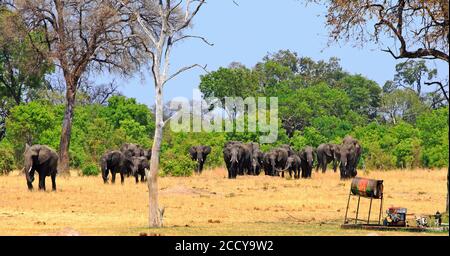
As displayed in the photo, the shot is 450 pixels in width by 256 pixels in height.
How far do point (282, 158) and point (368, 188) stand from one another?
40033 mm

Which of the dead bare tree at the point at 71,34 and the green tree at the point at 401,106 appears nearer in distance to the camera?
the dead bare tree at the point at 71,34

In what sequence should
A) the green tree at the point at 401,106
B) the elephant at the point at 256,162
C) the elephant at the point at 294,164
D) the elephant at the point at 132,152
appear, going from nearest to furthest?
the elephant at the point at 132,152 < the elephant at the point at 294,164 < the elephant at the point at 256,162 < the green tree at the point at 401,106

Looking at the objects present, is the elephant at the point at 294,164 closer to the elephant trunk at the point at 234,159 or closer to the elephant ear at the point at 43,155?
the elephant trunk at the point at 234,159

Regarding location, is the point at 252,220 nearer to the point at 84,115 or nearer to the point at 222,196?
the point at 222,196

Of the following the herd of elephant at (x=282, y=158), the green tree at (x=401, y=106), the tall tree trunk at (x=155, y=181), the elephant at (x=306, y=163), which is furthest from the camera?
the green tree at (x=401, y=106)

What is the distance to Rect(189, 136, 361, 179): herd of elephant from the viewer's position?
62.7 meters

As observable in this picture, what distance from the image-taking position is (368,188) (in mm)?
28406

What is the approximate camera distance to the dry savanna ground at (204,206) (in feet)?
94.9

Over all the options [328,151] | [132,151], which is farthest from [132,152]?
[328,151]

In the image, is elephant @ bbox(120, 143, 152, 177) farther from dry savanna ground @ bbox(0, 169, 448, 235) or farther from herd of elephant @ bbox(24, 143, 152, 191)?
dry savanna ground @ bbox(0, 169, 448, 235)

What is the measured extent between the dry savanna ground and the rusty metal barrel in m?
1.14

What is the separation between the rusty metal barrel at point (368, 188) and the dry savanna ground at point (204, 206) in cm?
114

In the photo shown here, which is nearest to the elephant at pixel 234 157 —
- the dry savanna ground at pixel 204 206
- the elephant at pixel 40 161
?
the dry savanna ground at pixel 204 206
